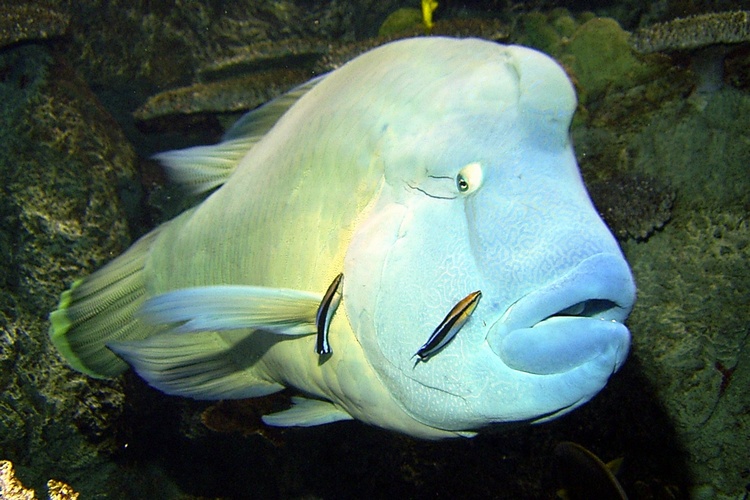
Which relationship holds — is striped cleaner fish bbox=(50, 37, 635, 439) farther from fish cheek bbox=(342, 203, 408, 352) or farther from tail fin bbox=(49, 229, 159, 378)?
tail fin bbox=(49, 229, 159, 378)

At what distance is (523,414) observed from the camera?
4.28 feet

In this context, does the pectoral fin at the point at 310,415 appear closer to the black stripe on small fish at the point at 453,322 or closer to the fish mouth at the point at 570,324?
the black stripe on small fish at the point at 453,322

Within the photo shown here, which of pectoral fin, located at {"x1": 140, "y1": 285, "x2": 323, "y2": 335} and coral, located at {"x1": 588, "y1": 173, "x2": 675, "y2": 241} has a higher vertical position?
pectoral fin, located at {"x1": 140, "y1": 285, "x2": 323, "y2": 335}

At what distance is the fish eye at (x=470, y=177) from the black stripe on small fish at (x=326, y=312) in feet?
1.60

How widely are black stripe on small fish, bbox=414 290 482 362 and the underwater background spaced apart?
198cm

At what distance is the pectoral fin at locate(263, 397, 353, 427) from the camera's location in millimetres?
1962

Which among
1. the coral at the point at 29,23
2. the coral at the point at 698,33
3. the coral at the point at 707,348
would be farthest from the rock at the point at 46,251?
the coral at the point at 698,33

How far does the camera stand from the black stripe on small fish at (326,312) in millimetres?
1503

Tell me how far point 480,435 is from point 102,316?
229 centimetres

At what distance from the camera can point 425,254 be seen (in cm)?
137

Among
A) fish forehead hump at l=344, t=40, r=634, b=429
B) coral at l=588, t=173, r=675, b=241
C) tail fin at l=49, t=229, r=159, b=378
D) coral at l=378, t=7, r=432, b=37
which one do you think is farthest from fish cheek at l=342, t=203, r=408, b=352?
coral at l=378, t=7, r=432, b=37

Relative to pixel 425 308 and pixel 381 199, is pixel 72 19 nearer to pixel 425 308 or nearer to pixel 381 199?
pixel 381 199

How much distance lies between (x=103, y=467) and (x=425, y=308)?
3.85 metres

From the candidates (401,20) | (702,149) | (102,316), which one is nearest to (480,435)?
(102,316)
